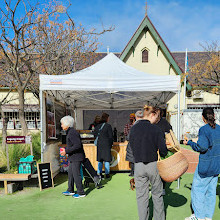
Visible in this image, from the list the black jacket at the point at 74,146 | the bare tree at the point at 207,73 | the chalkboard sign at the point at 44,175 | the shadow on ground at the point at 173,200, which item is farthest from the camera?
the bare tree at the point at 207,73

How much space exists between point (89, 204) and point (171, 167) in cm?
225

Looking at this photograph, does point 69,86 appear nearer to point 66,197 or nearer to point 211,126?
point 66,197

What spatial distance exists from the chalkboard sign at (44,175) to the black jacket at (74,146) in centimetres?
123

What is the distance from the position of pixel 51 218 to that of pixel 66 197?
1.00m

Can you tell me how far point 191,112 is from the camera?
1609cm

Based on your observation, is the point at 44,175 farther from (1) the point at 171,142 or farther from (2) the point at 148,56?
(2) the point at 148,56

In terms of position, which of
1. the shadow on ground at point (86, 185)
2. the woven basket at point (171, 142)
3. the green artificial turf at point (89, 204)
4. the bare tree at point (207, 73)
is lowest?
the shadow on ground at point (86, 185)

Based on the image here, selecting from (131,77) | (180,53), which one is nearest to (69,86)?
(131,77)

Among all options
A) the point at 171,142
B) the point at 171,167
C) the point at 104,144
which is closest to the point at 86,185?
the point at 104,144

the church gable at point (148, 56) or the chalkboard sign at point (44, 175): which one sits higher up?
the church gable at point (148, 56)

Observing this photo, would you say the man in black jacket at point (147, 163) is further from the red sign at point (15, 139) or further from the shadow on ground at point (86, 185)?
the red sign at point (15, 139)

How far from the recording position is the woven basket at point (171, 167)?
295 cm

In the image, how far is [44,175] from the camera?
546 centimetres

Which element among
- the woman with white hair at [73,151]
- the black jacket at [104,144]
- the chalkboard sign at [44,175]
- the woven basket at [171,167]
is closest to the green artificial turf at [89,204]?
the chalkboard sign at [44,175]
